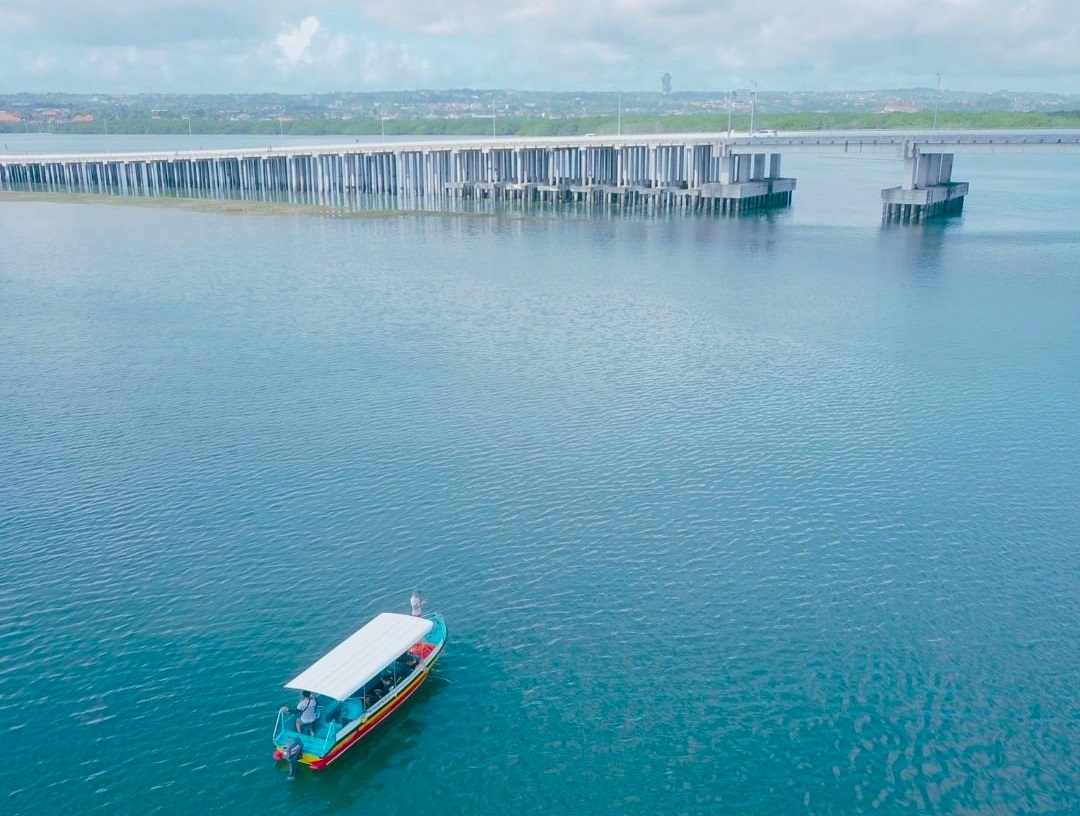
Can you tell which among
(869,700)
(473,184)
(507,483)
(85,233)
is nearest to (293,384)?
(507,483)

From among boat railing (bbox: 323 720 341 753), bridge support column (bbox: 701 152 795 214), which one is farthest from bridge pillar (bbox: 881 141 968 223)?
boat railing (bbox: 323 720 341 753)

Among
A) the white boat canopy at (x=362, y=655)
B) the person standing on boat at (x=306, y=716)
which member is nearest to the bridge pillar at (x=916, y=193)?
the white boat canopy at (x=362, y=655)

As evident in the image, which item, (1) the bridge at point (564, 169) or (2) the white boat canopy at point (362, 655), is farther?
(1) the bridge at point (564, 169)

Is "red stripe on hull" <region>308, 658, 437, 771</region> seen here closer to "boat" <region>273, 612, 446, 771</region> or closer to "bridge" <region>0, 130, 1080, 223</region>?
"boat" <region>273, 612, 446, 771</region>

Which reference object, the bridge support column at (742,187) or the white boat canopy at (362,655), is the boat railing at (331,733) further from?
the bridge support column at (742,187)

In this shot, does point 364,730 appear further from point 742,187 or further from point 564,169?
point 564,169

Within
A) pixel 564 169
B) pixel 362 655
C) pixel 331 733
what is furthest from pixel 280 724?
pixel 564 169
